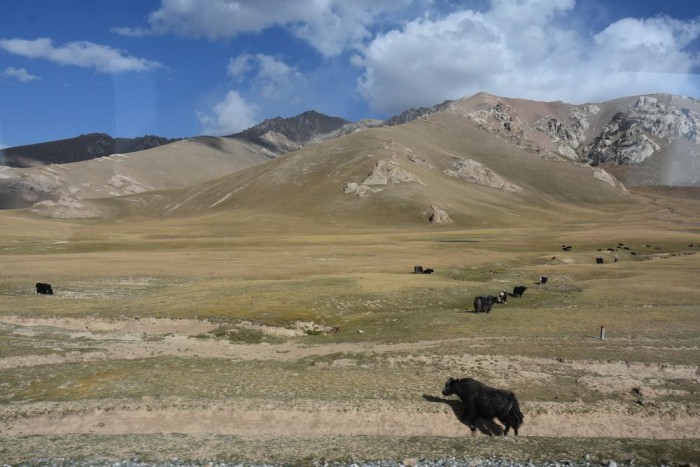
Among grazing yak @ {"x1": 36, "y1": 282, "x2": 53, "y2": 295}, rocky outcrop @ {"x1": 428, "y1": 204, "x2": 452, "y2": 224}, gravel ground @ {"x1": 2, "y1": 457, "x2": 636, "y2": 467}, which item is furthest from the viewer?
rocky outcrop @ {"x1": 428, "y1": 204, "x2": 452, "y2": 224}

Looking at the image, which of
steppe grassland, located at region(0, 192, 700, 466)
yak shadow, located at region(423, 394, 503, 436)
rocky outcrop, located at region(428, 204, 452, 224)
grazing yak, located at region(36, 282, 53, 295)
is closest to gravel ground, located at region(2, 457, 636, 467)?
steppe grassland, located at region(0, 192, 700, 466)

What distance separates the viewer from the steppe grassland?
21750mm

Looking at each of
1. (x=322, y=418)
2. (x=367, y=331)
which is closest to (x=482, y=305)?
(x=367, y=331)

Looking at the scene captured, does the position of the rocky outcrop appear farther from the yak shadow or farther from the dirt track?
the yak shadow

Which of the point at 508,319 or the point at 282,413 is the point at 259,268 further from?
the point at 282,413

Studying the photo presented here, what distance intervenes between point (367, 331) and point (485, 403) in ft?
53.4

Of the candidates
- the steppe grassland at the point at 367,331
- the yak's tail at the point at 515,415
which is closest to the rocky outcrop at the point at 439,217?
the steppe grassland at the point at 367,331

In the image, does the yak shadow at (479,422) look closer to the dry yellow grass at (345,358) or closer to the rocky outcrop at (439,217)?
the dry yellow grass at (345,358)

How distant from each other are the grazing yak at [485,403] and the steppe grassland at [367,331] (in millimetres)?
1527

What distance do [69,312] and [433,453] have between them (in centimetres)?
3448

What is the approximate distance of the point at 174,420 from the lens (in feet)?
62.6

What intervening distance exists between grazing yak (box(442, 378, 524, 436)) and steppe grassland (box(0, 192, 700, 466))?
1.53 meters

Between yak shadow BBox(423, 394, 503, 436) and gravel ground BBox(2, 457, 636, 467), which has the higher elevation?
gravel ground BBox(2, 457, 636, 467)

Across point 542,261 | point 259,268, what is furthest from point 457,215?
point 259,268
